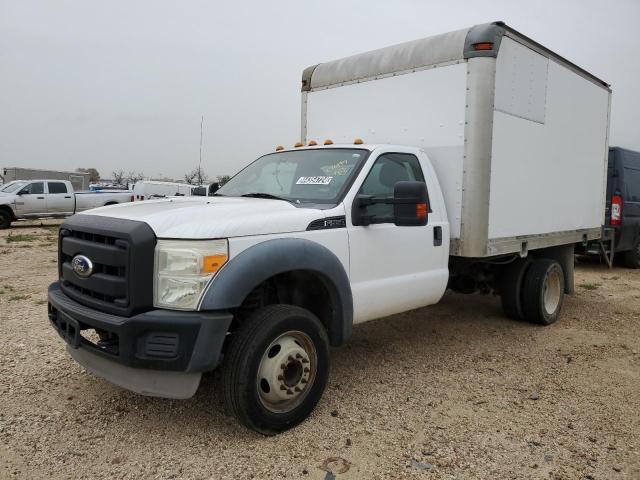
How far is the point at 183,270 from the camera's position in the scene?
296 centimetres

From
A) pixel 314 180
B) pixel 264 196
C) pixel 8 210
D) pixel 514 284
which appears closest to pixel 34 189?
pixel 8 210

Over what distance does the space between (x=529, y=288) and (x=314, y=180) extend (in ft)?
10.7

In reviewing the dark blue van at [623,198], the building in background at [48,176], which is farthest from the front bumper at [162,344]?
the building in background at [48,176]

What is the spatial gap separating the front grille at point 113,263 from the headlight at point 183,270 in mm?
56

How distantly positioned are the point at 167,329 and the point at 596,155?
248 inches

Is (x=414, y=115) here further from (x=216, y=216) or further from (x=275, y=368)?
(x=275, y=368)

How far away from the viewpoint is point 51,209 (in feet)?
64.7

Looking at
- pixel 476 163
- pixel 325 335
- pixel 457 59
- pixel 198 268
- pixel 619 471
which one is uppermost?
pixel 457 59

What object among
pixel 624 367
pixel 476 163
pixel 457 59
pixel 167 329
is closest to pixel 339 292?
pixel 167 329

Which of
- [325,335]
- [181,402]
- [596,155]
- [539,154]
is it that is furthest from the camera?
[596,155]

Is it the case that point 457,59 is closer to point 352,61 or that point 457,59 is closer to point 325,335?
point 352,61

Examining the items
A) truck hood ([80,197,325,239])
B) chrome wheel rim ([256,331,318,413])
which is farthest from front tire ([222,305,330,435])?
truck hood ([80,197,325,239])

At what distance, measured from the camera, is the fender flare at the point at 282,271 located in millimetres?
2965

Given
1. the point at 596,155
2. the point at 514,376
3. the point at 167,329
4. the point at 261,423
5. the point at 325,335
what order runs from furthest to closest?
the point at 596,155 < the point at 514,376 < the point at 325,335 < the point at 261,423 < the point at 167,329
